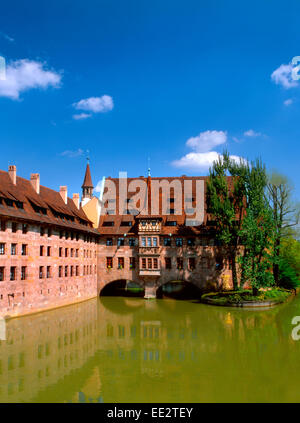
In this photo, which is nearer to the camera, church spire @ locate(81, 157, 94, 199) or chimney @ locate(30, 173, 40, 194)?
chimney @ locate(30, 173, 40, 194)

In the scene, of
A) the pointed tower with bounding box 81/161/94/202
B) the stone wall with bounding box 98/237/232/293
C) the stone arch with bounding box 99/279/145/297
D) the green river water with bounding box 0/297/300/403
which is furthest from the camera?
the pointed tower with bounding box 81/161/94/202

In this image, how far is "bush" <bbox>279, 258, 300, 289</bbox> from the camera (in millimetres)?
50781

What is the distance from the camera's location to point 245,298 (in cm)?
3991

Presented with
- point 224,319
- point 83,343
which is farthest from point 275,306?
point 83,343

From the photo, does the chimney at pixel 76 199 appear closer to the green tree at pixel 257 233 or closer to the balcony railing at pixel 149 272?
the balcony railing at pixel 149 272

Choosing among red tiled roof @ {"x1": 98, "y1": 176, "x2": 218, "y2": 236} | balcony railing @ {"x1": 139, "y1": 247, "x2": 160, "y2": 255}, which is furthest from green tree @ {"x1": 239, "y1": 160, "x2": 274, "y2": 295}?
balcony railing @ {"x1": 139, "y1": 247, "x2": 160, "y2": 255}

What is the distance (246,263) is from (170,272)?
435 inches

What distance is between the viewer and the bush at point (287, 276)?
50.8m

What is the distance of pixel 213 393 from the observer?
595 inches

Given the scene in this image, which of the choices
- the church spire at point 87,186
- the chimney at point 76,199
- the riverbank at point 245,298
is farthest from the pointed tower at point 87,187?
the riverbank at point 245,298

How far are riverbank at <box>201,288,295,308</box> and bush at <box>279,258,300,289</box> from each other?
271 inches

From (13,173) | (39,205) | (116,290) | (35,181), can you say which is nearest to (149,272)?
(116,290)

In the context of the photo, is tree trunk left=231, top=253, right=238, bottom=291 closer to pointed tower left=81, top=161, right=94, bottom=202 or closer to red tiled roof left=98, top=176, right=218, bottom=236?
red tiled roof left=98, top=176, right=218, bottom=236

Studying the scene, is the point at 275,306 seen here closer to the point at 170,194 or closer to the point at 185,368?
the point at 170,194
